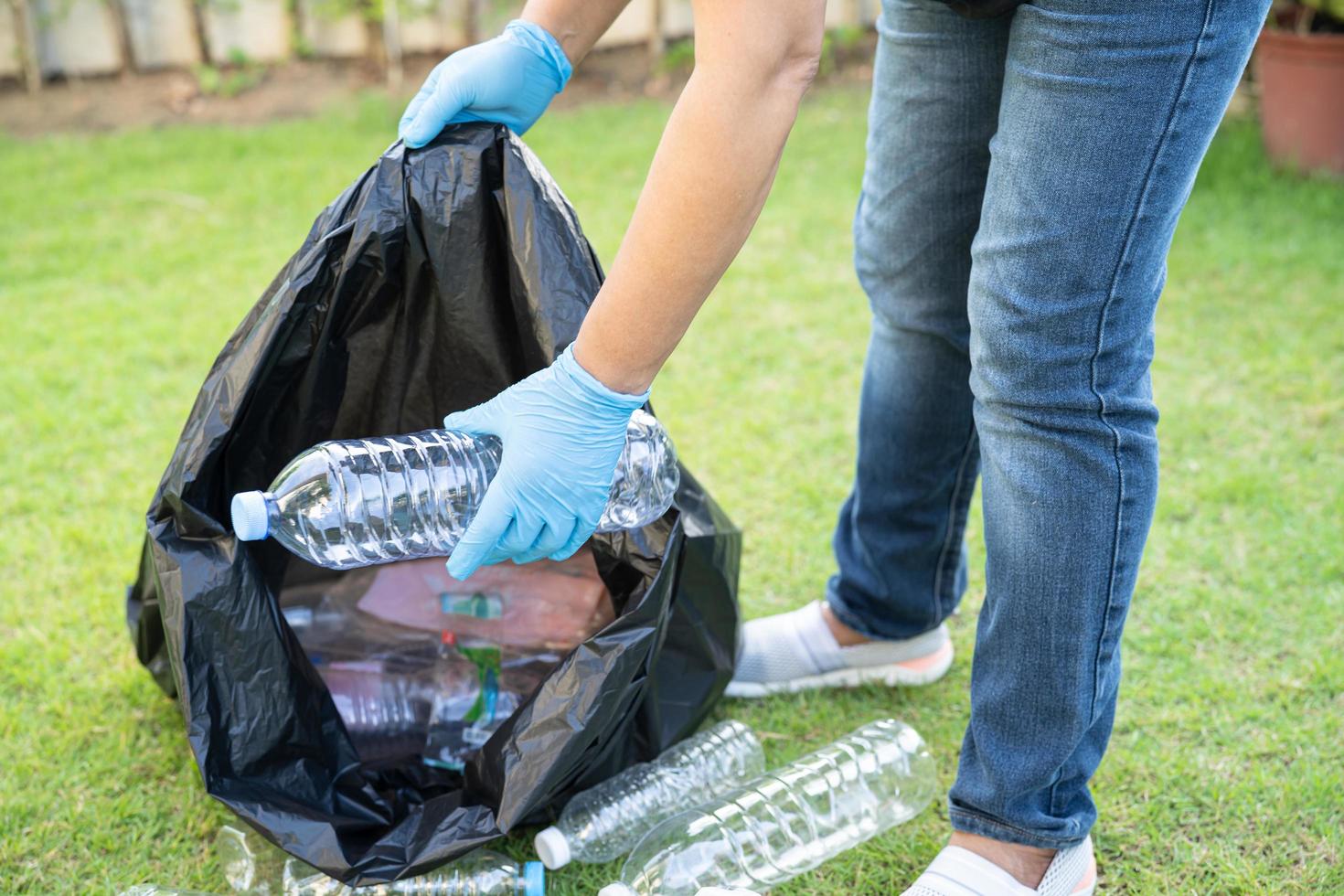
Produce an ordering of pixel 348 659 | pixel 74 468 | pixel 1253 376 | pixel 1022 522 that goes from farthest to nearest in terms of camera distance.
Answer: pixel 1253 376 → pixel 74 468 → pixel 348 659 → pixel 1022 522

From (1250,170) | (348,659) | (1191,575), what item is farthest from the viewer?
(1250,170)

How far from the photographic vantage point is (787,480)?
2639mm

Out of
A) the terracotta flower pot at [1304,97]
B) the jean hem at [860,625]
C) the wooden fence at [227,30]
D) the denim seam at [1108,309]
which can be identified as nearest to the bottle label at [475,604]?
the jean hem at [860,625]

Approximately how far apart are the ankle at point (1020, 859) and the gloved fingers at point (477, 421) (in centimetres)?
84

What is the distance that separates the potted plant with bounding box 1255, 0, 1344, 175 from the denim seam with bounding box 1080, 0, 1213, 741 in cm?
354

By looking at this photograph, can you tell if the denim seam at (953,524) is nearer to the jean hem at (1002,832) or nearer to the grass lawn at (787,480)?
the grass lawn at (787,480)

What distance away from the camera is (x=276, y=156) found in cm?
499

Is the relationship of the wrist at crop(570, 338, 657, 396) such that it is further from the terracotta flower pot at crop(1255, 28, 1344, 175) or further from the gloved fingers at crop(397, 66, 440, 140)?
the terracotta flower pot at crop(1255, 28, 1344, 175)

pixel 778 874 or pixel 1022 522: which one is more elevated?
pixel 1022 522

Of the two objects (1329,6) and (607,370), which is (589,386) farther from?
(1329,6)

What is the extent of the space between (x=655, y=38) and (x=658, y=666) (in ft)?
16.6

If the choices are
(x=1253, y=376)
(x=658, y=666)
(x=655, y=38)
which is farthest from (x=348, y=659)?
(x=655, y=38)

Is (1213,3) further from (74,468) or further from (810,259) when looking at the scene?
(810,259)

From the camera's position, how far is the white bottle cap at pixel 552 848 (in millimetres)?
1597
